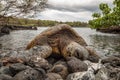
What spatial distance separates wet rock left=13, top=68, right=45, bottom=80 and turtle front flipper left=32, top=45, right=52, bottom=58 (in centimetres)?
512

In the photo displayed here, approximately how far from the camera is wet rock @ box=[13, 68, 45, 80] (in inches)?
522

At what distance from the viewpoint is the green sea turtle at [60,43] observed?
1956 cm

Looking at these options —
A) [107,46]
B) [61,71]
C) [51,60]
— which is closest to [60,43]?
[51,60]

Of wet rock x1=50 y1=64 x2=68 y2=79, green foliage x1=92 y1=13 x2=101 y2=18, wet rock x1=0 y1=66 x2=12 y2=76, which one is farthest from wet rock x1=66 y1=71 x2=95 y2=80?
green foliage x1=92 y1=13 x2=101 y2=18

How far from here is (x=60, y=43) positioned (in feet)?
69.6

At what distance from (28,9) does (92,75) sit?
1623cm

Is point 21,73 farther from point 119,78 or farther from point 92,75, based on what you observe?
point 119,78

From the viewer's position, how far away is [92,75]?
47.9 feet

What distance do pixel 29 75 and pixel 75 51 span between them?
6665 millimetres

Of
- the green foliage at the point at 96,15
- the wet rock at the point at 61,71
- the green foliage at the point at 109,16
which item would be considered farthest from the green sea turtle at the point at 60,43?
the green foliage at the point at 96,15

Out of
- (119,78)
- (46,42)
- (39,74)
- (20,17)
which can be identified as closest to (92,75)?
(119,78)

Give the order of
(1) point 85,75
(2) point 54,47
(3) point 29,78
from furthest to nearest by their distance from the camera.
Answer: (2) point 54,47 → (1) point 85,75 → (3) point 29,78

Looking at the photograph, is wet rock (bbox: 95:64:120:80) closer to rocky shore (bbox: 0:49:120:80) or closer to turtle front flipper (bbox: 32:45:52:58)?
rocky shore (bbox: 0:49:120:80)

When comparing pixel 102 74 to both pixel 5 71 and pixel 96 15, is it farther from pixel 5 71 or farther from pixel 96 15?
pixel 96 15
